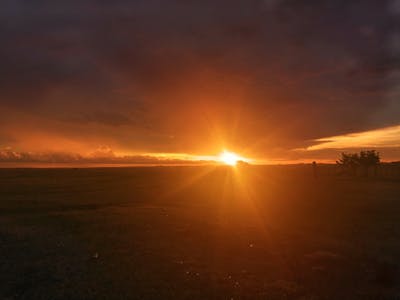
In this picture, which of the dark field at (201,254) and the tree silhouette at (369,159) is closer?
the dark field at (201,254)

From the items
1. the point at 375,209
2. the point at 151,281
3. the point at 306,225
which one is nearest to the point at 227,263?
the point at 151,281

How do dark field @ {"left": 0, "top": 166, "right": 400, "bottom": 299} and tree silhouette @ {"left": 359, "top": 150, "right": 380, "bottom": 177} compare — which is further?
tree silhouette @ {"left": 359, "top": 150, "right": 380, "bottom": 177}

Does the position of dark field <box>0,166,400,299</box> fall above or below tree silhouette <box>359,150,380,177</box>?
below

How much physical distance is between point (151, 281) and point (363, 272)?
807 centimetres

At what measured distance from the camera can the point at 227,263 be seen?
1422 cm

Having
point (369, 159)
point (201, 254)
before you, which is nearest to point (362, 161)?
point (369, 159)

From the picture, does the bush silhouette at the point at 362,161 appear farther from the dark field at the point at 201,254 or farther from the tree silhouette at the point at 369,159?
the dark field at the point at 201,254

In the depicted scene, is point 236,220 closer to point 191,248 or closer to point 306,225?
point 306,225

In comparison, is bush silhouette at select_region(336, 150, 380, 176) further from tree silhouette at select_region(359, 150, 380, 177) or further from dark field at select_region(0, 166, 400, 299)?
dark field at select_region(0, 166, 400, 299)

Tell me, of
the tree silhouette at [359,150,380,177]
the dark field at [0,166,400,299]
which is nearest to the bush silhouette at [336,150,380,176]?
the tree silhouette at [359,150,380,177]

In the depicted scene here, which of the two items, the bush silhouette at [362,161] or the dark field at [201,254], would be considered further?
the bush silhouette at [362,161]

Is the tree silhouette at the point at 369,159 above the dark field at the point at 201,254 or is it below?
above

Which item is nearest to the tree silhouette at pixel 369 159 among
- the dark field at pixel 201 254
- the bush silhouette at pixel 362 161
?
the bush silhouette at pixel 362 161

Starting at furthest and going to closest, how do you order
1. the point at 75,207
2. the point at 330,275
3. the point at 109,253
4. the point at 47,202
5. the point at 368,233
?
the point at 47,202 < the point at 75,207 < the point at 368,233 < the point at 109,253 < the point at 330,275
